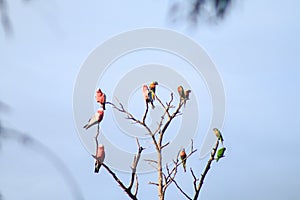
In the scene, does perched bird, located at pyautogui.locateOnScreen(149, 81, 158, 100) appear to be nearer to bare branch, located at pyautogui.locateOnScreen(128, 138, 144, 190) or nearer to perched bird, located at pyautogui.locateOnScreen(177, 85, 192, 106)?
perched bird, located at pyautogui.locateOnScreen(177, 85, 192, 106)

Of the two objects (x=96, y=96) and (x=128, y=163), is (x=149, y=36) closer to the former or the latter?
(x=96, y=96)

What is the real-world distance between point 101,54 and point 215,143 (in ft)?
1.61

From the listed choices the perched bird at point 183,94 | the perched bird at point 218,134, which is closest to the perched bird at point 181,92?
the perched bird at point 183,94

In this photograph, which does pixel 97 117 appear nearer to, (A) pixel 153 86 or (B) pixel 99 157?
(B) pixel 99 157

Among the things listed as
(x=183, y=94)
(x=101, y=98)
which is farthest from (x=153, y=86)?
(x=101, y=98)

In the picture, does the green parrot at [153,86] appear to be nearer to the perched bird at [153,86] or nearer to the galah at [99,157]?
the perched bird at [153,86]

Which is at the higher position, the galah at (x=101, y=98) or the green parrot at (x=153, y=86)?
the green parrot at (x=153, y=86)

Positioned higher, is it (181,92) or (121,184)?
(181,92)

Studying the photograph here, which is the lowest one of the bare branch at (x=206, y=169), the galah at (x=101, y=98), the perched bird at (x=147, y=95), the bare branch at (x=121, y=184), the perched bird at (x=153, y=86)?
the bare branch at (x=121, y=184)

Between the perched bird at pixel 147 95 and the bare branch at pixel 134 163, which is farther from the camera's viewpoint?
the perched bird at pixel 147 95

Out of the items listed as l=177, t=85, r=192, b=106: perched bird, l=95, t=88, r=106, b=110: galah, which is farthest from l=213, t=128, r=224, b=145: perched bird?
l=95, t=88, r=106, b=110: galah

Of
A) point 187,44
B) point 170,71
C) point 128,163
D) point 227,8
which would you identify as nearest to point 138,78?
point 170,71

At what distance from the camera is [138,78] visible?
1610 millimetres

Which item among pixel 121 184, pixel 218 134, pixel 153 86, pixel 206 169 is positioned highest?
pixel 153 86
